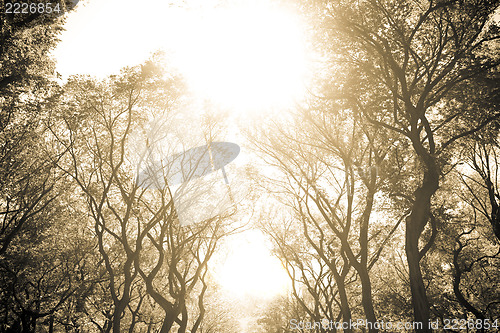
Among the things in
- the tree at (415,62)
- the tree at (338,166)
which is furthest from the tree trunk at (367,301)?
the tree at (415,62)

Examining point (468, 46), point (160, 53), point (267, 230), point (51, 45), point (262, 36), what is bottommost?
point (267, 230)

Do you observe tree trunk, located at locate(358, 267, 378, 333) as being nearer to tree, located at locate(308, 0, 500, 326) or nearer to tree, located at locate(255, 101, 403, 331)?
tree, located at locate(255, 101, 403, 331)

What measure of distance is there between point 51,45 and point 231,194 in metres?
13.8

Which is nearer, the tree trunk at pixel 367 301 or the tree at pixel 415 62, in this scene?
the tree at pixel 415 62

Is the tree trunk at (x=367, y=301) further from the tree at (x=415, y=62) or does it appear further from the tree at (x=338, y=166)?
the tree at (x=415, y=62)

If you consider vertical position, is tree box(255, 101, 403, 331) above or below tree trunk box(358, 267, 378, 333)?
above

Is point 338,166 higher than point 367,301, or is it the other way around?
point 338,166

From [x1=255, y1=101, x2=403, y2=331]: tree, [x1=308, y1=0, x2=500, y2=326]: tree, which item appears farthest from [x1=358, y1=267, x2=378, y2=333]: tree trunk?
[x1=308, y1=0, x2=500, y2=326]: tree

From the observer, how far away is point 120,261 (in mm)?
26406

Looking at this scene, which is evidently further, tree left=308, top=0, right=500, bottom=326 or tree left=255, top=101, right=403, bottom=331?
tree left=255, top=101, right=403, bottom=331

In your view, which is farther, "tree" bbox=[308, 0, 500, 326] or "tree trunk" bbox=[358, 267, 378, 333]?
"tree trunk" bbox=[358, 267, 378, 333]

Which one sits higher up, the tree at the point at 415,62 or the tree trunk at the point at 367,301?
the tree at the point at 415,62

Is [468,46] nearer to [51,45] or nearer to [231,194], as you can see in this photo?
[51,45]

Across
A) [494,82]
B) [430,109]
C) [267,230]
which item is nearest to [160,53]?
[430,109]
